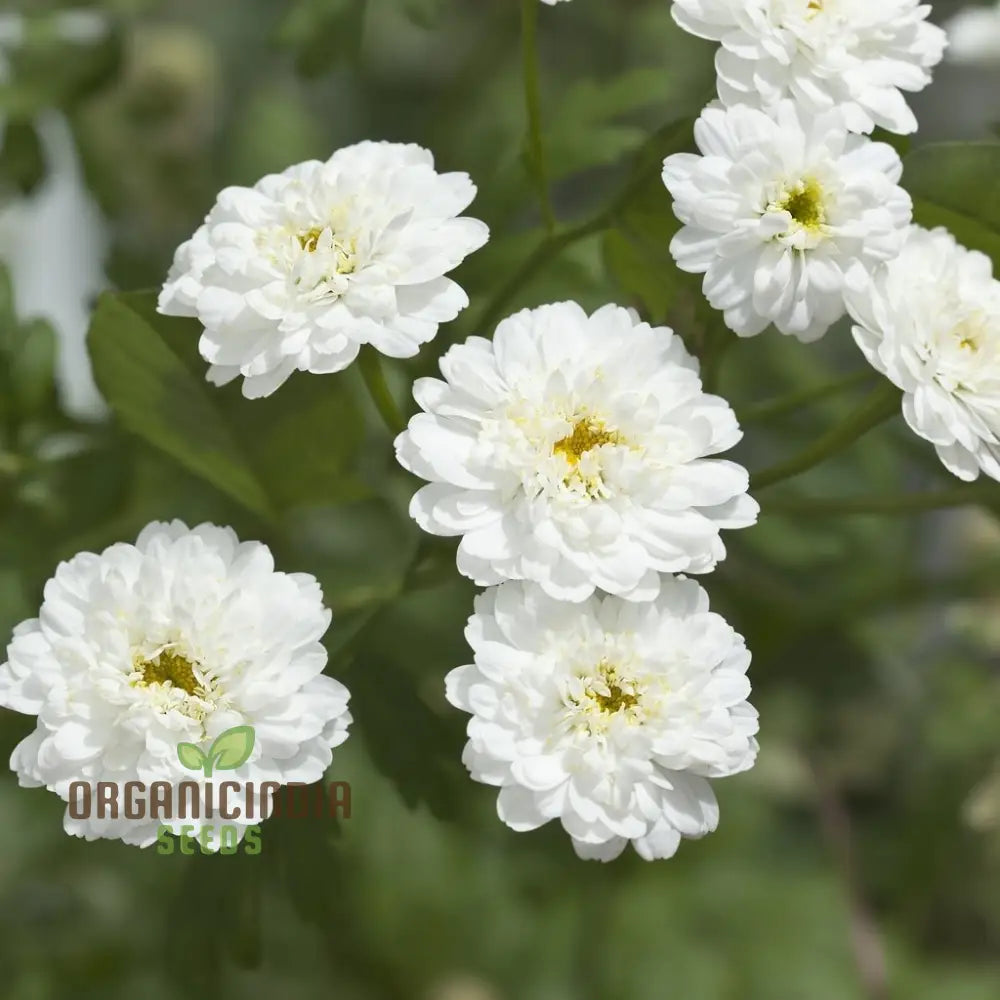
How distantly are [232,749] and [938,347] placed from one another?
273 millimetres

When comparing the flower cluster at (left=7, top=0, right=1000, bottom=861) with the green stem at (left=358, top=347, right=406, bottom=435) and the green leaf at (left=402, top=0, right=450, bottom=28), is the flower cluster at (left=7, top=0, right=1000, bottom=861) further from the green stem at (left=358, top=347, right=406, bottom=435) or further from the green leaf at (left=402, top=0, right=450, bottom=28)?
the green leaf at (left=402, top=0, right=450, bottom=28)

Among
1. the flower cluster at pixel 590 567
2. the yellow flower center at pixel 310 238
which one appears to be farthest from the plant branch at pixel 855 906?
the yellow flower center at pixel 310 238

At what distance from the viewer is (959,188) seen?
1.45ft

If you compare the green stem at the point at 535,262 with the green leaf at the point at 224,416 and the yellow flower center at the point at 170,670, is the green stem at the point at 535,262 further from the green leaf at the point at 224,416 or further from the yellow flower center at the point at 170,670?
the yellow flower center at the point at 170,670

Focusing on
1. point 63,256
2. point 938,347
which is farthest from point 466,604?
point 63,256

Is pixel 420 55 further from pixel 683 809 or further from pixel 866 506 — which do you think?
pixel 683 809

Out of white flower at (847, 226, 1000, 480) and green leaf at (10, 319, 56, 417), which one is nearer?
white flower at (847, 226, 1000, 480)

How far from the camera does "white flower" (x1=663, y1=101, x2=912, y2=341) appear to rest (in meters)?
0.38

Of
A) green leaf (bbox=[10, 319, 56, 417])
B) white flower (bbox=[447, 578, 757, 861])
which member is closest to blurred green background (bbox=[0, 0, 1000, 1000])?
green leaf (bbox=[10, 319, 56, 417])

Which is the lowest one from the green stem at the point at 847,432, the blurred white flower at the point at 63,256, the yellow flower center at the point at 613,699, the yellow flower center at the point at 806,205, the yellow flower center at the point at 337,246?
the blurred white flower at the point at 63,256

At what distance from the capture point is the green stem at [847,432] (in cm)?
42

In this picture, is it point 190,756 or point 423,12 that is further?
point 423,12

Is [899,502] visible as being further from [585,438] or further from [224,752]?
[224,752]

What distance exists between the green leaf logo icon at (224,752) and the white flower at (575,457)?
88mm
